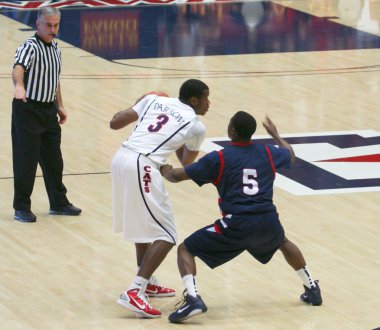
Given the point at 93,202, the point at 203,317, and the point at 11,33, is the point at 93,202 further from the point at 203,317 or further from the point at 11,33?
the point at 11,33

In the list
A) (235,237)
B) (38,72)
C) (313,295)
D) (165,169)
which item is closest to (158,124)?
(165,169)

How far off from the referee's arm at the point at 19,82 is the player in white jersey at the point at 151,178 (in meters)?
1.80

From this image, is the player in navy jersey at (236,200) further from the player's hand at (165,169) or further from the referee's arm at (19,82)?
the referee's arm at (19,82)

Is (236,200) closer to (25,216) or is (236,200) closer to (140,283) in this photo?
(140,283)

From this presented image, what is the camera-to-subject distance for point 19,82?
1037 centimetres

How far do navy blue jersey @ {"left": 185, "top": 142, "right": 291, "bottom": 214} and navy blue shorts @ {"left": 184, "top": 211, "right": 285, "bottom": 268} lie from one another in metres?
0.06

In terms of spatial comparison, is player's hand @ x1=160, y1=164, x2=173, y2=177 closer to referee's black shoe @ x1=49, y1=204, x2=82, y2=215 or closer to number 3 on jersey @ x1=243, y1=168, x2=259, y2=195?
number 3 on jersey @ x1=243, y1=168, x2=259, y2=195

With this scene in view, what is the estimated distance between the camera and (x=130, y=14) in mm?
22359

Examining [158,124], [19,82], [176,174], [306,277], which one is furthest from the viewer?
[19,82]

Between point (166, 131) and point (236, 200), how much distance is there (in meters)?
0.67

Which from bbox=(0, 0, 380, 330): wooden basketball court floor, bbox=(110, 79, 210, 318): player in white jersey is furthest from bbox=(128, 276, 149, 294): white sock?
bbox=(0, 0, 380, 330): wooden basketball court floor

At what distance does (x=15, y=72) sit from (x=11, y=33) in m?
9.61

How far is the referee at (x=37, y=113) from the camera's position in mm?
10648

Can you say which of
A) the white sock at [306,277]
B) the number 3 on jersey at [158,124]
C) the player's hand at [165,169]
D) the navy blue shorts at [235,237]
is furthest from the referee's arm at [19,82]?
the white sock at [306,277]
